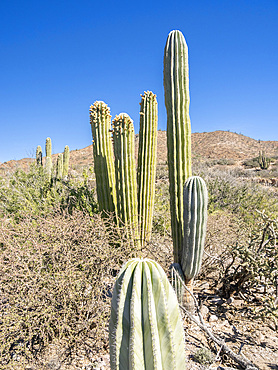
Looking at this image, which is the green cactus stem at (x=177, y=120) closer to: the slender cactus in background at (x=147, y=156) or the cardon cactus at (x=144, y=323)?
the slender cactus in background at (x=147, y=156)

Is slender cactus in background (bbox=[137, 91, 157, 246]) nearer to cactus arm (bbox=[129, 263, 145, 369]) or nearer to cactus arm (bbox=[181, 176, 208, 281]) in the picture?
cactus arm (bbox=[181, 176, 208, 281])

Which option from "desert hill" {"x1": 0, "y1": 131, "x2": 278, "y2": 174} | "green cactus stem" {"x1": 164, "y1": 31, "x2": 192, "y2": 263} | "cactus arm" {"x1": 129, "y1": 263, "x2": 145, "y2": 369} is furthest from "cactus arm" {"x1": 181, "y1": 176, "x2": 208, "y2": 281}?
"desert hill" {"x1": 0, "y1": 131, "x2": 278, "y2": 174}

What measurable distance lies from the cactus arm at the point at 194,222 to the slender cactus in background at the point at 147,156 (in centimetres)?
178

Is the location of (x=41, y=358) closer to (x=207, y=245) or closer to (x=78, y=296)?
(x=78, y=296)

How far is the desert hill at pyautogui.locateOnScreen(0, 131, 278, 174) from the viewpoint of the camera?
3795 centimetres

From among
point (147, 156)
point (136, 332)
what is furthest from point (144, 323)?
point (147, 156)

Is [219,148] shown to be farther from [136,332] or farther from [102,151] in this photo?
[136,332]

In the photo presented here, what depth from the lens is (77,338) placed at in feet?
9.74

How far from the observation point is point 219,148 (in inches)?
1617

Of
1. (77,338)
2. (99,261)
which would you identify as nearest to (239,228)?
(99,261)

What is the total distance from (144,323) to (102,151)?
428 cm

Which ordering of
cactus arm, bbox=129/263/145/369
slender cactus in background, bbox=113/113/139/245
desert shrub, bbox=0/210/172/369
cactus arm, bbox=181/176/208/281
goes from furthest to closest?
slender cactus in background, bbox=113/113/139/245 → cactus arm, bbox=181/176/208/281 → desert shrub, bbox=0/210/172/369 → cactus arm, bbox=129/263/145/369

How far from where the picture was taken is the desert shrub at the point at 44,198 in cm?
648

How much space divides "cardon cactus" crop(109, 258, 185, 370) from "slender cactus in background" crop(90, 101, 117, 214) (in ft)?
12.5
